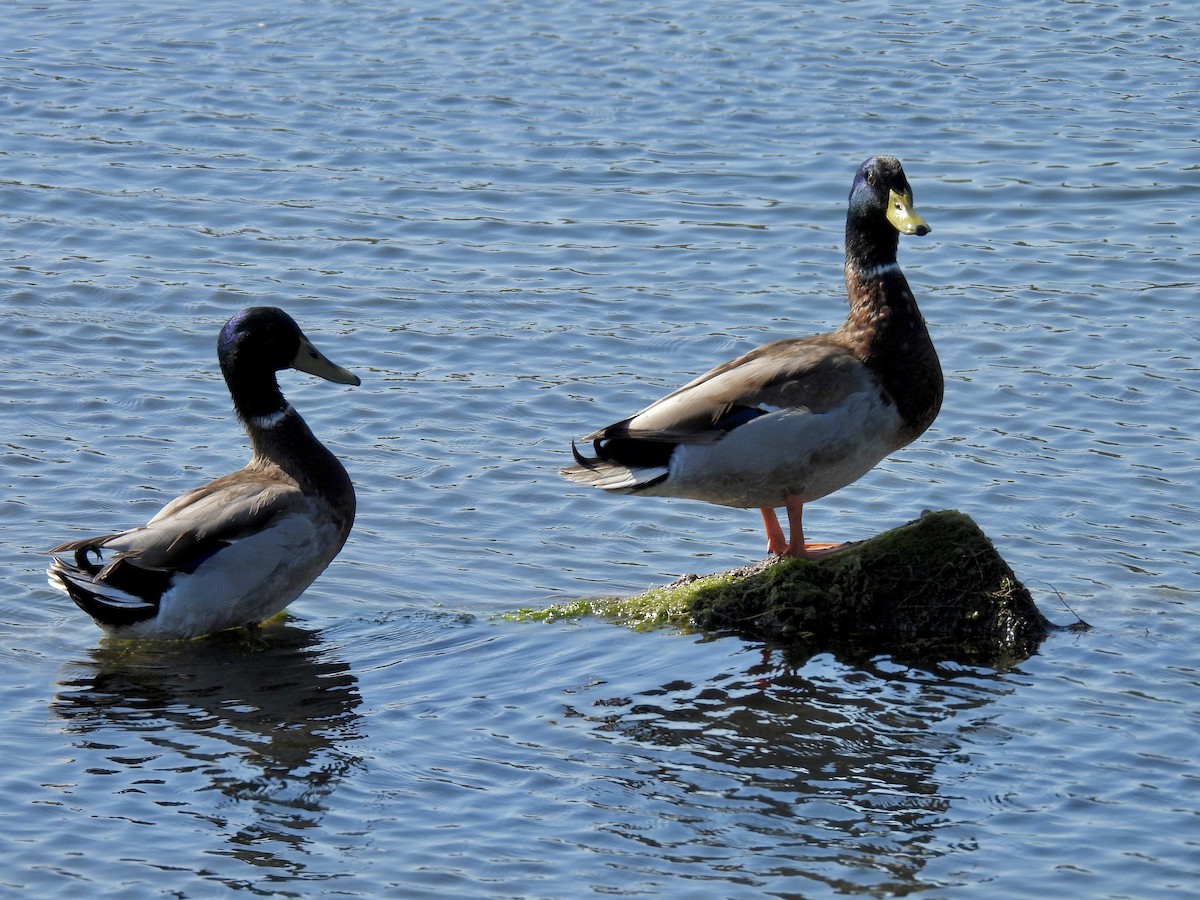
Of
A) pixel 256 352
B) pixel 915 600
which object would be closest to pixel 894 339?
pixel 915 600

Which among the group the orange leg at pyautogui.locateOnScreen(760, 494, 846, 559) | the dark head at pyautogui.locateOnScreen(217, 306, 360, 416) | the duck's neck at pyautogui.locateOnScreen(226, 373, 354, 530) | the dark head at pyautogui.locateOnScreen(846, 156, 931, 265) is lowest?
the orange leg at pyautogui.locateOnScreen(760, 494, 846, 559)

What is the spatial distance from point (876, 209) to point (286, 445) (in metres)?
2.91

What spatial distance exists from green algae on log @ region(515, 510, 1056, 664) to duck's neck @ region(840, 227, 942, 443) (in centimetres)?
53

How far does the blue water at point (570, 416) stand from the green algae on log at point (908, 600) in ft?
0.69

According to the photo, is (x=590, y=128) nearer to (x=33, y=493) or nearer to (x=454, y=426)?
(x=454, y=426)

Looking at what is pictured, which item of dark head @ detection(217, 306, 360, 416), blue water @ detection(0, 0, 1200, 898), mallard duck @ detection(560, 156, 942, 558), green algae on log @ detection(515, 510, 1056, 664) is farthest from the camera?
dark head @ detection(217, 306, 360, 416)

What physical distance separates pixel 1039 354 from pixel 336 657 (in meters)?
5.20

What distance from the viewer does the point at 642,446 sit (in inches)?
306

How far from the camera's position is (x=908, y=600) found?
7527mm

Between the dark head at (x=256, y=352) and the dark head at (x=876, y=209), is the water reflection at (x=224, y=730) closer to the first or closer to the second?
the dark head at (x=256, y=352)

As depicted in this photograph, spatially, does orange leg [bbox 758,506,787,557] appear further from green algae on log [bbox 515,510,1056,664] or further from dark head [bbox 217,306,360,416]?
dark head [bbox 217,306,360,416]

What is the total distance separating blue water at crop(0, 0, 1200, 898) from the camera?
240 inches

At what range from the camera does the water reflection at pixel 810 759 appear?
581 centimetres

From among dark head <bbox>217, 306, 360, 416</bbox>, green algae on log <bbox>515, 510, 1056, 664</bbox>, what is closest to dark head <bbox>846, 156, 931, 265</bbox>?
green algae on log <bbox>515, 510, 1056, 664</bbox>
